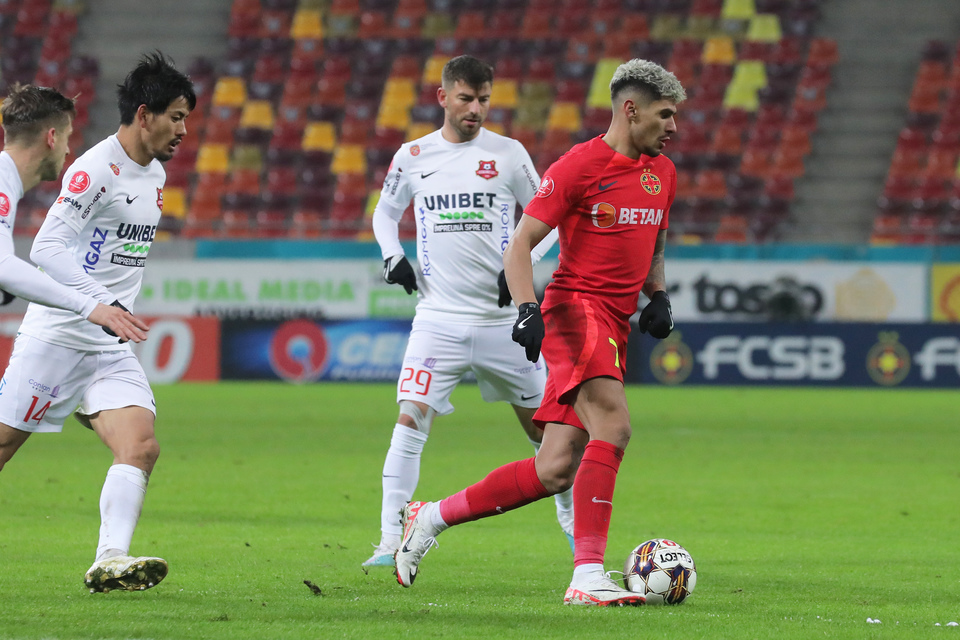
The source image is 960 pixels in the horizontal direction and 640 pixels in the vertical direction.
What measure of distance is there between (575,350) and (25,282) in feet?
6.77

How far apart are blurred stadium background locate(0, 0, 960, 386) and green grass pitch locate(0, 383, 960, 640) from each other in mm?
4638

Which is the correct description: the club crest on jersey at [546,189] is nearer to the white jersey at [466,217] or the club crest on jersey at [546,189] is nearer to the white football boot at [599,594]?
the white jersey at [466,217]

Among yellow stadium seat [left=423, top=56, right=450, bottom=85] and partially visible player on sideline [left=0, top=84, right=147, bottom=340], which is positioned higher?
yellow stadium seat [left=423, top=56, right=450, bottom=85]

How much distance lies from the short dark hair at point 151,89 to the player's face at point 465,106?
151 cm

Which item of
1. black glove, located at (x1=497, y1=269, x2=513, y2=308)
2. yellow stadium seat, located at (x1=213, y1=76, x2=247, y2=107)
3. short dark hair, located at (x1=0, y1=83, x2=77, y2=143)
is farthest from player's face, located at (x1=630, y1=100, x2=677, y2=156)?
yellow stadium seat, located at (x1=213, y1=76, x2=247, y2=107)

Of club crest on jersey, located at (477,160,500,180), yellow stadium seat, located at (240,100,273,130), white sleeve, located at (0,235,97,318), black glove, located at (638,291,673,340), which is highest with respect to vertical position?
yellow stadium seat, located at (240,100,273,130)

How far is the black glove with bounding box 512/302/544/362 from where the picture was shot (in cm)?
489

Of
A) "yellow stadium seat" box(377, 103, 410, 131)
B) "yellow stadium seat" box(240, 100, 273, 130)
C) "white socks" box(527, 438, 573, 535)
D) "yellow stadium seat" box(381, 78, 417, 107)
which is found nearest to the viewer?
"white socks" box(527, 438, 573, 535)

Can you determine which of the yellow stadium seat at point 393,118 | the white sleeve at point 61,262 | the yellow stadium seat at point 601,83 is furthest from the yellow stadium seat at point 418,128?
the white sleeve at point 61,262

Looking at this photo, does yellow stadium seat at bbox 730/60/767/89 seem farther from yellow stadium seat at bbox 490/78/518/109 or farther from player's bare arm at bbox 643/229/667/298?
player's bare arm at bbox 643/229/667/298

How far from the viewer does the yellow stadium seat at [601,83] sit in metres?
24.7

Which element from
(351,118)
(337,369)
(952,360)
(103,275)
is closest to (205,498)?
(103,275)

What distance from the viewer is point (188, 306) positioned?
20.1 meters

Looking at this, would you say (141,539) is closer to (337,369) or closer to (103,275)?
(103,275)
